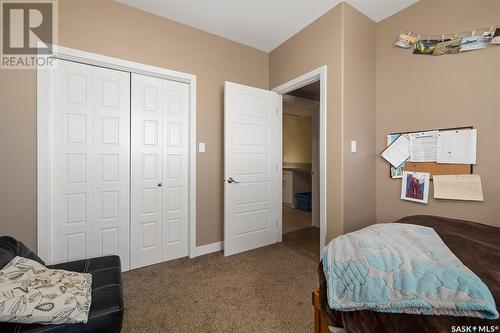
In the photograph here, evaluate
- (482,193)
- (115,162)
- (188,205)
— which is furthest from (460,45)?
(115,162)

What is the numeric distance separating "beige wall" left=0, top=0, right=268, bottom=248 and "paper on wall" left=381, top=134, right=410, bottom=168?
69.5 inches

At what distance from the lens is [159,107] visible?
92.9 inches

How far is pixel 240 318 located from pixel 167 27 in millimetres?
2849

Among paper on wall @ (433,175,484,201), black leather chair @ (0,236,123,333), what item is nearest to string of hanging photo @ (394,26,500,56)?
paper on wall @ (433,175,484,201)

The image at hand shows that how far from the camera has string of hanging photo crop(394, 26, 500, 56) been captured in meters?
1.68

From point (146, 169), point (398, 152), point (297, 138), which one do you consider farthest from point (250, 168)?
point (297, 138)

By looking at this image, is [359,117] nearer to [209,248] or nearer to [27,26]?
[209,248]

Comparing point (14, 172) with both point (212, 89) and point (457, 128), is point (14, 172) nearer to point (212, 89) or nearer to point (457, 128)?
point (212, 89)

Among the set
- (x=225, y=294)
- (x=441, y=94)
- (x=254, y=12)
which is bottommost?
(x=225, y=294)

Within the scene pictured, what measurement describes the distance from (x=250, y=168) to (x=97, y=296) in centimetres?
187

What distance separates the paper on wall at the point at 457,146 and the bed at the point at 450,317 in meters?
0.77

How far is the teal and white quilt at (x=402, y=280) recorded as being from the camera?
0.66 m

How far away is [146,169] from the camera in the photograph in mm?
2307

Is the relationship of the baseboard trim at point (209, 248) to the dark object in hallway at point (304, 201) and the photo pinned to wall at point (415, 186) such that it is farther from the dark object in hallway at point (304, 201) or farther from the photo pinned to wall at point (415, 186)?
the dark object in hallway at point (304, 201)
